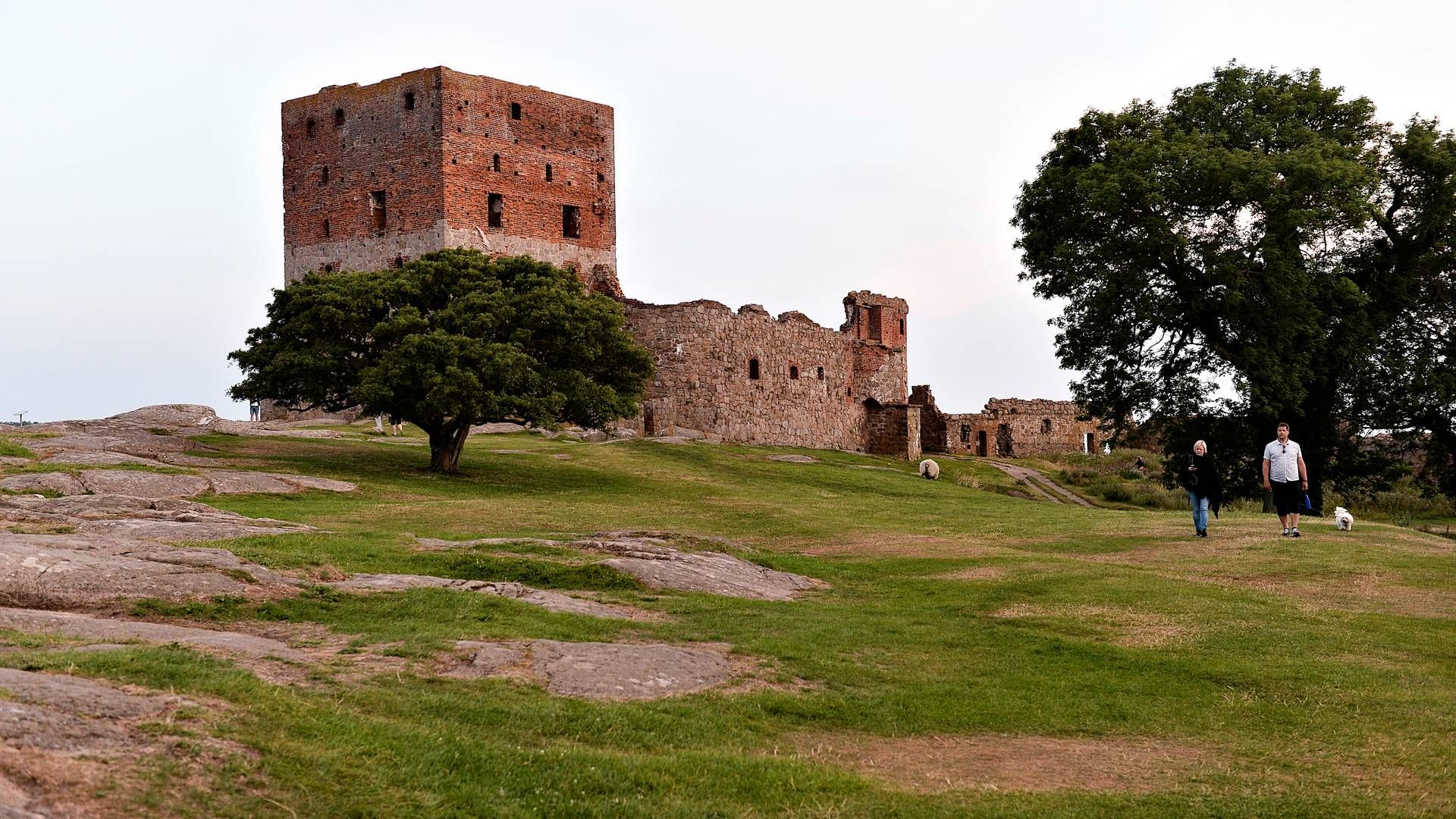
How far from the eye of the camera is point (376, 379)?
28547 mm

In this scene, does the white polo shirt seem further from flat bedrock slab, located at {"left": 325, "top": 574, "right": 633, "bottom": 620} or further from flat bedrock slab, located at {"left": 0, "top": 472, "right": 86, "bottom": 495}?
flat bedrock slab, located at {"left": 0, "top": 472, "right": 86, "bottom": 495}

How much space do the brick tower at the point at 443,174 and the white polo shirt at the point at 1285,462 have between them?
1395 inches

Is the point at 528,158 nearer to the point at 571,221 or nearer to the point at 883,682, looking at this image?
the point at 571,221

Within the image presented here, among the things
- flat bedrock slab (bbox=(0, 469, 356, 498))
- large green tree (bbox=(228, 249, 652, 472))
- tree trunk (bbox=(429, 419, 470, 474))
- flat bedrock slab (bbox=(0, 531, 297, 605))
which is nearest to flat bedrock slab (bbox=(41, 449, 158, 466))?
flat bedrock slab (bbox=(0, 469, 356, 498))

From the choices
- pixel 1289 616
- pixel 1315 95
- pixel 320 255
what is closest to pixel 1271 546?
pixel 1289 616

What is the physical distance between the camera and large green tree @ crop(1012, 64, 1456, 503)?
94.9 ft

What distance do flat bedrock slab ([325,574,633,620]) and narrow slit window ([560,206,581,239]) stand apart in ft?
143

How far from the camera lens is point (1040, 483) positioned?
1753 inches

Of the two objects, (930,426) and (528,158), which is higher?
(528,158)

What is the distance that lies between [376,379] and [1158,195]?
18.9 meters

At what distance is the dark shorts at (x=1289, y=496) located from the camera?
730 inches

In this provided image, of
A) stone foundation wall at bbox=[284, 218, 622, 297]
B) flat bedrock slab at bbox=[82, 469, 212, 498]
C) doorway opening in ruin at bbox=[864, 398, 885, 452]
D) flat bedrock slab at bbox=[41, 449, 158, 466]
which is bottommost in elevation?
flat bedrock slab at bbox=[82, 469, 212, 498]

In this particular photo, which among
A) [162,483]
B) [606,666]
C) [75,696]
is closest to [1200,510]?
[606,666]

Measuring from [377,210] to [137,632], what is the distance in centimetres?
4634
